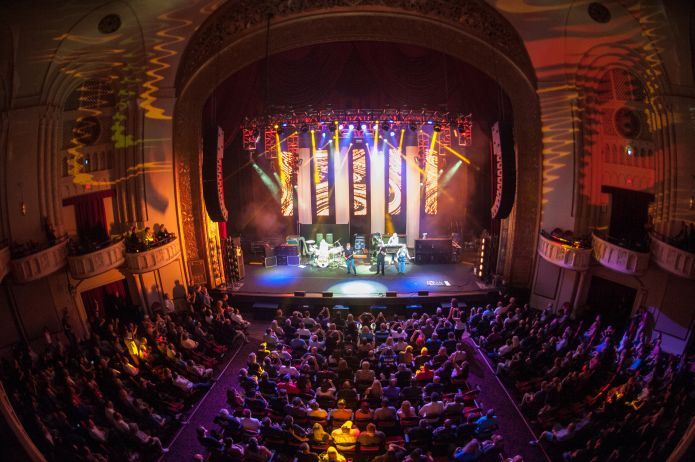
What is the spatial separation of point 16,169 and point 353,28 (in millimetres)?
9710

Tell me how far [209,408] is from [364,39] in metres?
11.1

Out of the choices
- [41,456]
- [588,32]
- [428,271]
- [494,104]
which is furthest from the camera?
[428,271]

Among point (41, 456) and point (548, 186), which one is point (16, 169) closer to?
point (41, 456)

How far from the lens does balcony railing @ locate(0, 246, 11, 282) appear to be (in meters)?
10.2

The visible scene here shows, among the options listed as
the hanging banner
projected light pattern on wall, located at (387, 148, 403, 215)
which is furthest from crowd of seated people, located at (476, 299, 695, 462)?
projected light pattern on wall, located at (387, 148, 403, 215)

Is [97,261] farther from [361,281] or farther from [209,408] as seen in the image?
[361,281]

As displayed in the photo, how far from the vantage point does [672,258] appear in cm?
1052

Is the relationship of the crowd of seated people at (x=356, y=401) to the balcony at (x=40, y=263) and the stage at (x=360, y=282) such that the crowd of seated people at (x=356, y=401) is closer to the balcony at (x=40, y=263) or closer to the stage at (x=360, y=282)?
the stage at (x=360, y=282)

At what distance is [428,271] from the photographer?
16.1 meters

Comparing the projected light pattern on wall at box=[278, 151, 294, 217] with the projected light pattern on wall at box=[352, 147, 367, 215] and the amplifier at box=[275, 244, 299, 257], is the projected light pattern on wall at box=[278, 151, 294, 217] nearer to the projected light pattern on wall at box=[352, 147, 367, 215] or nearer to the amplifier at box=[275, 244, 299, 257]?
the amplifier at box=[275, 244, 299, 257]

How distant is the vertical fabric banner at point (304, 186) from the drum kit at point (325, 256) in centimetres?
192

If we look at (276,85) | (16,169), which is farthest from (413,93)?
(16,169)

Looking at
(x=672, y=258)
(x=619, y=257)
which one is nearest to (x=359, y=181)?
(x=619, y=257)

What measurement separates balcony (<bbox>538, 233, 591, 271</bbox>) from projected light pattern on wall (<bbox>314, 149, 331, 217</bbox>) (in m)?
8.56
